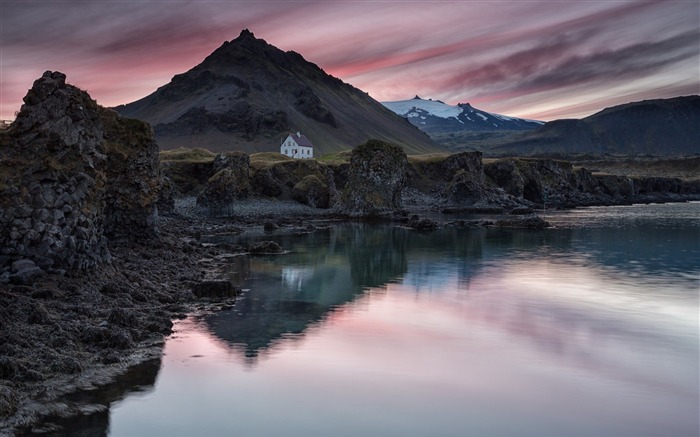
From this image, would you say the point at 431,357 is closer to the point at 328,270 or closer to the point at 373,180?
the point at 328,270

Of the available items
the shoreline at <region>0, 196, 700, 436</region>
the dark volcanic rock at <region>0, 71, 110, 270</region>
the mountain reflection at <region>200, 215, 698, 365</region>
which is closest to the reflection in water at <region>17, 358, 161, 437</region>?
the shoreline at <region>0, 196, 700, 436</region>

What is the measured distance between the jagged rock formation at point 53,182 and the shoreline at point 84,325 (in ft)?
4.55

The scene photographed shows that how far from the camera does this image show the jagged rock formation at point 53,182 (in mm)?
27406

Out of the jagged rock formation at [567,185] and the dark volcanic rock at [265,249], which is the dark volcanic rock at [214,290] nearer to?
the dark volcanic rock at [265,249]

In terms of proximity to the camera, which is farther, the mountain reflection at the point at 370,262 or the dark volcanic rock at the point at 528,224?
the dark volcanic rock at the point at 528,224

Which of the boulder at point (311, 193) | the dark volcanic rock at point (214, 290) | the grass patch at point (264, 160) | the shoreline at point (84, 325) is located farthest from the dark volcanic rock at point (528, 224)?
the dark volcanic rock at point (214, 290)

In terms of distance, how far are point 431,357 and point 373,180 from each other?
80.5 meters

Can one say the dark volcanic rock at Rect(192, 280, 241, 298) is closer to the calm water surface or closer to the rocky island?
the rocky island

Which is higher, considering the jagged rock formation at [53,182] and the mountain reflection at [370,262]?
the jagged rock formation at [53,182]

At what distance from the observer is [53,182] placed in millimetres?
29156

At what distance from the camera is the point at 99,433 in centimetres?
1571

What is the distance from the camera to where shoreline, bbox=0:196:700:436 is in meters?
17.3

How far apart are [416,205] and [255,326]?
10793 centimetres

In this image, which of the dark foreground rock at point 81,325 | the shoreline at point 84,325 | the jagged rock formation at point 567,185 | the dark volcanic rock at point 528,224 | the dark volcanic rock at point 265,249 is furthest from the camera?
the jagged rock formation at point 567,185
